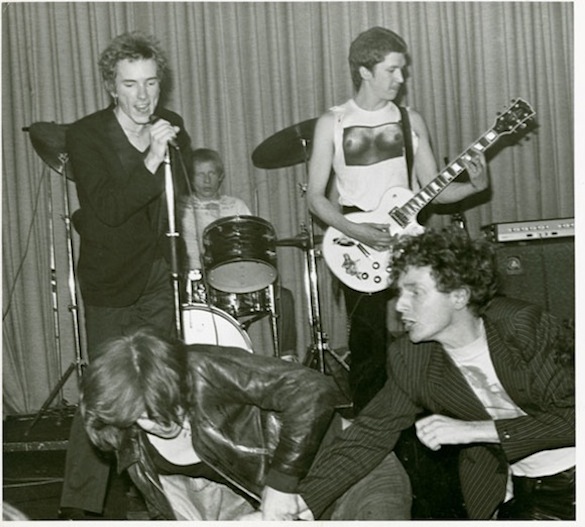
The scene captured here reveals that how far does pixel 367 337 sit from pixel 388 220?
37cm

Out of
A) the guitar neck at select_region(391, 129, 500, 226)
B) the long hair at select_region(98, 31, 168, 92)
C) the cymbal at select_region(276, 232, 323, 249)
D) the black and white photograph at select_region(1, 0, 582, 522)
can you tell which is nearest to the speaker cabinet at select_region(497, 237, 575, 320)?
the black and white photograph at select_region(1, 0, 582, 522)

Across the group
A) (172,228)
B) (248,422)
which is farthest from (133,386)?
(172,228)

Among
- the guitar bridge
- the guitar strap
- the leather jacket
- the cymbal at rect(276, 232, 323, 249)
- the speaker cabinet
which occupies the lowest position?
the leather jacket

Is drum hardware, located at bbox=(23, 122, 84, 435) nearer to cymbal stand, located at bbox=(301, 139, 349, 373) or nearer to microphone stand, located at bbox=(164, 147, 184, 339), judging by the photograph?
microphone stand, located at bbox=(164, 147, 184, 339)

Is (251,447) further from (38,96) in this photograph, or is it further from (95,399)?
(38,96)

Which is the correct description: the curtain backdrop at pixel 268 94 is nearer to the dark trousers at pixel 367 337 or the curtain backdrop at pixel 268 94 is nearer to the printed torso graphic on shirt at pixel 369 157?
the dark trousers at pixel 367 337

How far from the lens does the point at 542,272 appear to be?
2.32 meters

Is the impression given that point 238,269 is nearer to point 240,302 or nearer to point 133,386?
point 240,302

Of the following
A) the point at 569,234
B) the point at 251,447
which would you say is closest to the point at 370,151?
the point at 569,234

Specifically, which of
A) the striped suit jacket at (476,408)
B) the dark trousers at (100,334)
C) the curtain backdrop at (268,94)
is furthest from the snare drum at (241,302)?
the striped suit jacket at (476,408)

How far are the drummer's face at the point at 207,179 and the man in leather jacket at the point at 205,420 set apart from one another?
3.00ft

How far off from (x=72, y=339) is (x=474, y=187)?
4.51 feet

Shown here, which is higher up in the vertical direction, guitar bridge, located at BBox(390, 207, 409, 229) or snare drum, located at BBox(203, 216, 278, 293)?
guitar bridge, located at BBox(390, 207, 409, 229)

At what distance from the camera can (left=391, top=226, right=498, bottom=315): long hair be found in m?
1.87
